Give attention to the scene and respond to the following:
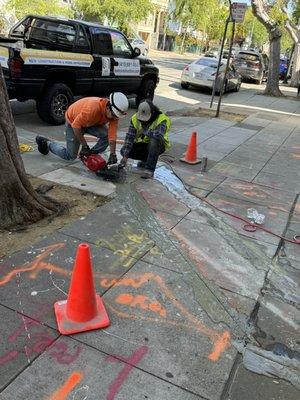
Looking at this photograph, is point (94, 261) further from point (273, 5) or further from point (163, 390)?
point (273, 5)

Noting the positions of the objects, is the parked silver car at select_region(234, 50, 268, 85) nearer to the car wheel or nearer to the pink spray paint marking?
the car wheel

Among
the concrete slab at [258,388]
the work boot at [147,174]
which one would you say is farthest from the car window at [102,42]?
the concrete slab at [258,388]

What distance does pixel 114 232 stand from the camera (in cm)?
446

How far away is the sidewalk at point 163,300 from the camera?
8.75ft

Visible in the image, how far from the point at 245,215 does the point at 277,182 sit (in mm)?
1782

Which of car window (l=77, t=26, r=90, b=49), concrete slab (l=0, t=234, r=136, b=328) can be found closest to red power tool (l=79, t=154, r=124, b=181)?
concrete slab (l=0, t=234, r=136, b=328)

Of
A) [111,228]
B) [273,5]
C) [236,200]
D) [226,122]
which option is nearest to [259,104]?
[226,122]

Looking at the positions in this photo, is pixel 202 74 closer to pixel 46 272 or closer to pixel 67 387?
pixel 46 272

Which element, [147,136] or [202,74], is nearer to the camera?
[147,136]

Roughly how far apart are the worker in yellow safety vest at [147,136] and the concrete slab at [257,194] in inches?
39.3

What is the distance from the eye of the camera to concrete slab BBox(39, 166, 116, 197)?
5.55 meters

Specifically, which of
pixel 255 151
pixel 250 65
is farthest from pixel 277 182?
pixel 250 65

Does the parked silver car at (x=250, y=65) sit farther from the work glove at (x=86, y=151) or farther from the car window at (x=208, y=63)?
the work glove at (x=86, y=151)

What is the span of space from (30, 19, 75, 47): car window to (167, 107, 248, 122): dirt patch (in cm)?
387
